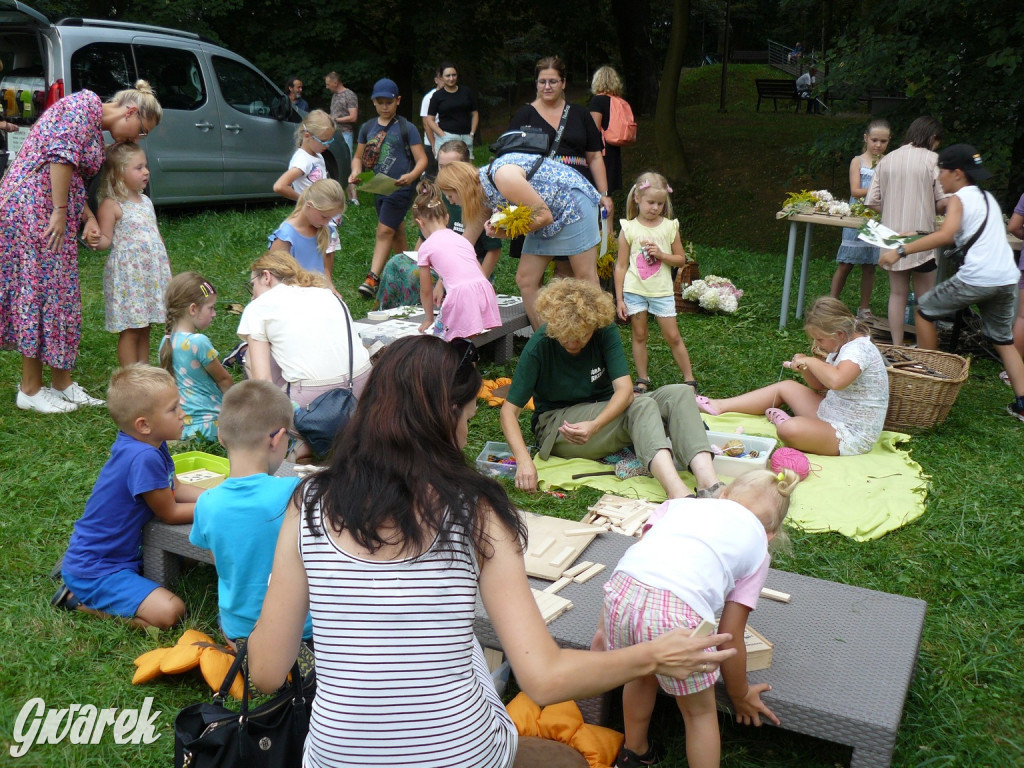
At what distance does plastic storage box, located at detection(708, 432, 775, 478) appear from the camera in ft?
14.5

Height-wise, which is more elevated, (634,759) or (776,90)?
(776,90)

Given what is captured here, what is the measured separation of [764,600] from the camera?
302 cm

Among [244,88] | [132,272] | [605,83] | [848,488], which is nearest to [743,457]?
[848,488]

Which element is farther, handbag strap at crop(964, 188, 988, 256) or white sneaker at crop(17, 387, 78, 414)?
handbag strap at crop(964, 188, 988, 256)

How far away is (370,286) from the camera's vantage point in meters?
7.90

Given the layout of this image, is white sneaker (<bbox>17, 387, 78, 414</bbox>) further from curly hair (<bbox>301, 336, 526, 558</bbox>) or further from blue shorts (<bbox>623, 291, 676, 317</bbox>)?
curly hair (<bbox>301, 336, 526, 558</bbox>)

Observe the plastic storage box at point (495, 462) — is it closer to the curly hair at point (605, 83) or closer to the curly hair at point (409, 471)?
the curly hair at point (409, 471)

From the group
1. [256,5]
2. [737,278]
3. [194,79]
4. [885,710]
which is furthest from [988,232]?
[256,5]

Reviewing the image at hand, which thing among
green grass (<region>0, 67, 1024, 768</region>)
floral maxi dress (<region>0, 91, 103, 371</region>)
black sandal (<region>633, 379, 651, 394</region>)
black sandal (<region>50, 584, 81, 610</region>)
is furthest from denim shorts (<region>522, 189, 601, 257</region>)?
black sandal (<region>50, 584, 81, 610</region>)

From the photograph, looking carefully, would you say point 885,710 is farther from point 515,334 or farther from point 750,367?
point 515,334

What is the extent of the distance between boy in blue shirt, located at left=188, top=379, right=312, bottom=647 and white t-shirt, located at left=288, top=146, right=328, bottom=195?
454 cm

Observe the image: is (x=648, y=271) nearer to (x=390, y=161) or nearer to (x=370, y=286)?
(x=370, y=286)

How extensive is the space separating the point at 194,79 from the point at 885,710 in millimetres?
10242

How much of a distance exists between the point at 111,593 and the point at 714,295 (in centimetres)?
570
